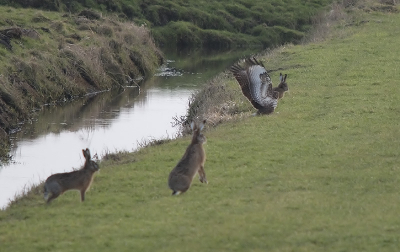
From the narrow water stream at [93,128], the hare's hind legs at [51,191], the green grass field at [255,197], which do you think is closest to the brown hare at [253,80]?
the green grass field at [255,197]

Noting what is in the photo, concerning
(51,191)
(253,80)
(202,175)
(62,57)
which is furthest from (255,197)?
(62,57)

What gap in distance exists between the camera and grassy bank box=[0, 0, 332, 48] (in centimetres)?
4666

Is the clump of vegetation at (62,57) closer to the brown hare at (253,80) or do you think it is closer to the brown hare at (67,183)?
the brown hare at (253,80)

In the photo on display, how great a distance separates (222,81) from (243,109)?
5165 millimetres

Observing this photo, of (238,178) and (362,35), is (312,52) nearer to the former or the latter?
(362,35)

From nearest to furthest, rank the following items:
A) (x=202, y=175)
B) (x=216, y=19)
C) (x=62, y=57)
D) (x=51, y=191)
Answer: (x=51, y=191)
(x=202, y=175)
(x=62, y=57)
(x=216, y=19)

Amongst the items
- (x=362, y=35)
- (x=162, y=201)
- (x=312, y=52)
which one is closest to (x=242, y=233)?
(x=162, y=201)

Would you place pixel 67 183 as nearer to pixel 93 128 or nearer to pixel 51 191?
pixel 51 191

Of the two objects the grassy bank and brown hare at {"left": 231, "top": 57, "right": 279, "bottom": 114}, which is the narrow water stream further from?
the grassy bank

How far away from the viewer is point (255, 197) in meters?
11.0

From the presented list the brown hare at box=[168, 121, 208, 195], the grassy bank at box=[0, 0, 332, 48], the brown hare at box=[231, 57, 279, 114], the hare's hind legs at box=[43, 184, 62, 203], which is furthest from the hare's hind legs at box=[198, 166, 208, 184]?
the grassy bank at box=[0, 0, 332, 48]

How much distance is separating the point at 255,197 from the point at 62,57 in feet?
62.2

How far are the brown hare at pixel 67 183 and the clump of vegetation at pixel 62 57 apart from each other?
36.4 ft

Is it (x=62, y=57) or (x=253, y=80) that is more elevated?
(x=253, y=80)
